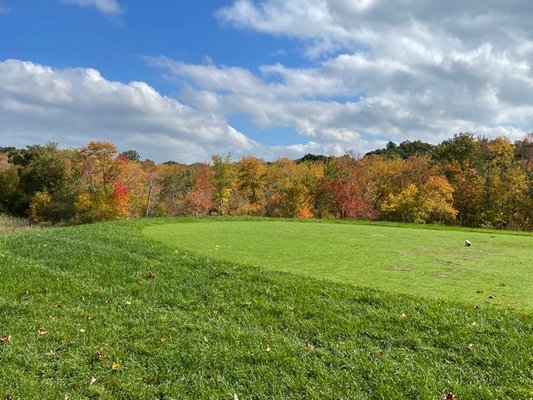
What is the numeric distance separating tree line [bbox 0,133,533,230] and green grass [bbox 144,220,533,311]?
16.5m

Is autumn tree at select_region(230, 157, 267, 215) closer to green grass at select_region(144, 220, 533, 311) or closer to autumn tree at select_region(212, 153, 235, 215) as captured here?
autumn tree at select_region(212, 153, 235, 215)

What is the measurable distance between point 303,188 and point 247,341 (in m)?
28.0

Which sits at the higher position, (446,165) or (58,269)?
(446,165)

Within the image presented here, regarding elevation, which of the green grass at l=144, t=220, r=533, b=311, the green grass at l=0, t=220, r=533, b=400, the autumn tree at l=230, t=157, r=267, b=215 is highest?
the autumn tree at l=230, t=157, r=267, b=215

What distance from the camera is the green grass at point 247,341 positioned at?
12.1 ft

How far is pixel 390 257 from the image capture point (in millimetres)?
7387

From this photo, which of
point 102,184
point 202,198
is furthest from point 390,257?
point 202,198

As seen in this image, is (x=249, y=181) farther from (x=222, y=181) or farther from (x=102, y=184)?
(x=102, y=184)

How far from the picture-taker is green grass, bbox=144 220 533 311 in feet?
18.1

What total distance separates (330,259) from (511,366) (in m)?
3.69

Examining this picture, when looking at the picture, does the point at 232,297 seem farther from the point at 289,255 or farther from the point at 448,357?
the point at 448,357

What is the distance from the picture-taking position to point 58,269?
7.41 m

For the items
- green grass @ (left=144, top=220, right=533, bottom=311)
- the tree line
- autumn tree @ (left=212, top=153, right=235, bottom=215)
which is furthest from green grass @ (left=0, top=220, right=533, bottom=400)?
autumn tree @ (left=212, top=153, right=235, bottom=215)

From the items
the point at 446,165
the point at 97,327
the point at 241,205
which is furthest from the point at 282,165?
the point at 97,327
